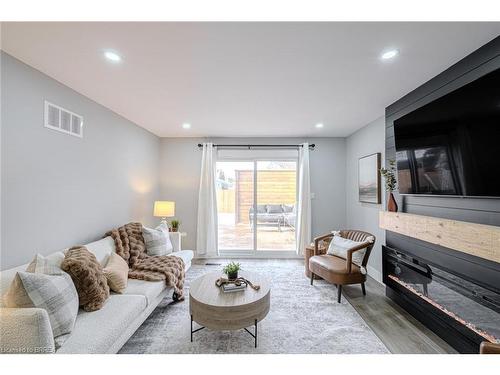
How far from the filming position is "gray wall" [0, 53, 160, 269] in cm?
183

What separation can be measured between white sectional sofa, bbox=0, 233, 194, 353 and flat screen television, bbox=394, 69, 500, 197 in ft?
9.40

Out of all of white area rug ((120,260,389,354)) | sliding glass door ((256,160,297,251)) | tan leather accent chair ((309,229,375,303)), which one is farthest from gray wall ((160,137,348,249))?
white area rug ((120,260,389,354))

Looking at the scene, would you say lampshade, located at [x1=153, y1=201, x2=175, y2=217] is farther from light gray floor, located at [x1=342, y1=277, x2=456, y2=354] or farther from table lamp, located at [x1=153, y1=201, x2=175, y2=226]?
light gray floor, located at [x1=342, y1=277, x2=456, y2=354]

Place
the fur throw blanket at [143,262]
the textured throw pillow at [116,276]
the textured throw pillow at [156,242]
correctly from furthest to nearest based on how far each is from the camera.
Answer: the textured throw pillow at [156,242] < the fur throw blanket at [143,262] < the textured throw pillow at [116,276]

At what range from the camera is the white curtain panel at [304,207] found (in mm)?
4414

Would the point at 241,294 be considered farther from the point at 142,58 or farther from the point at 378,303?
the point at 142,58

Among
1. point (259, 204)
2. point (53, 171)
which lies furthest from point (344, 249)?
point (53, 171)

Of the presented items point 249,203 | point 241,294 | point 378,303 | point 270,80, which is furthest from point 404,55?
point 249,203

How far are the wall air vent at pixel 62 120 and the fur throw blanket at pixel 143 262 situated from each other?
129cm

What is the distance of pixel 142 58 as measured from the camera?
6.01 feet

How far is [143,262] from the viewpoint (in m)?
2.82

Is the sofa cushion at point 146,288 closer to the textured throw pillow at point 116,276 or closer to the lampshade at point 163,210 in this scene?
the textured throw pillow at point 116,276

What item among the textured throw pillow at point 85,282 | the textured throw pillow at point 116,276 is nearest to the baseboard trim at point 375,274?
the textured throw pillow at point 116,276

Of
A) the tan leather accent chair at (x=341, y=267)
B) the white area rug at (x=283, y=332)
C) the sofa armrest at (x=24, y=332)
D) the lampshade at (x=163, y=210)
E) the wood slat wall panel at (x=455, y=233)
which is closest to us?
the sofa armrest at (x=24, y=332)
